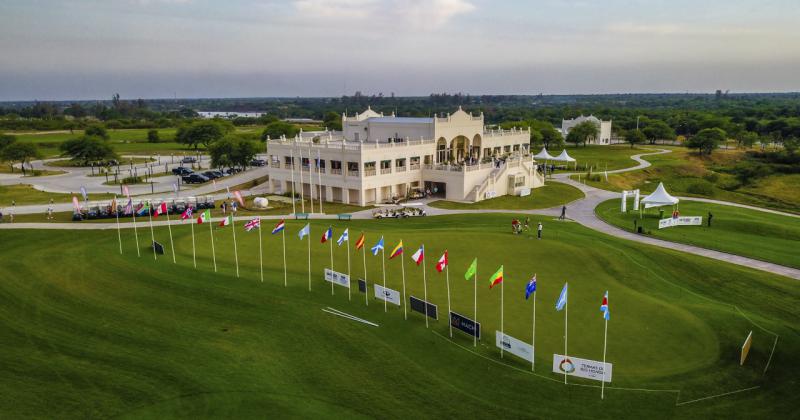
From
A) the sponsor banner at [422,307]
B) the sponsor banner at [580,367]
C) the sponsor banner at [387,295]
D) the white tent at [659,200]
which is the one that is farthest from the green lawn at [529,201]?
the sponsor banner at [580,367]

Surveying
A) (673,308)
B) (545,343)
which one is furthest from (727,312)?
(545,343)

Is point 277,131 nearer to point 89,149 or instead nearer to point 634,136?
point 89,149

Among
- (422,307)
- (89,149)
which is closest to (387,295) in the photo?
(422,307)

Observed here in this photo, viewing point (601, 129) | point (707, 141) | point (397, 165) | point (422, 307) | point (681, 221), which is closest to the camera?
point (422, 307)

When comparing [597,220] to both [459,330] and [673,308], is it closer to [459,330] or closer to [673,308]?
[673,308]

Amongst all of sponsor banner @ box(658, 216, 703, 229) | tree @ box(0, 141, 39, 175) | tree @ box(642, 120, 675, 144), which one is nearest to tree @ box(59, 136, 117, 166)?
tree @ box(0, 141, 39, 175)

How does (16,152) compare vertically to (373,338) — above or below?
above

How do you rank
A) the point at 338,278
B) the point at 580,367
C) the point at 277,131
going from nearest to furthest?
the point at 580,367 → the point at 338,278 → the point at 277,131
